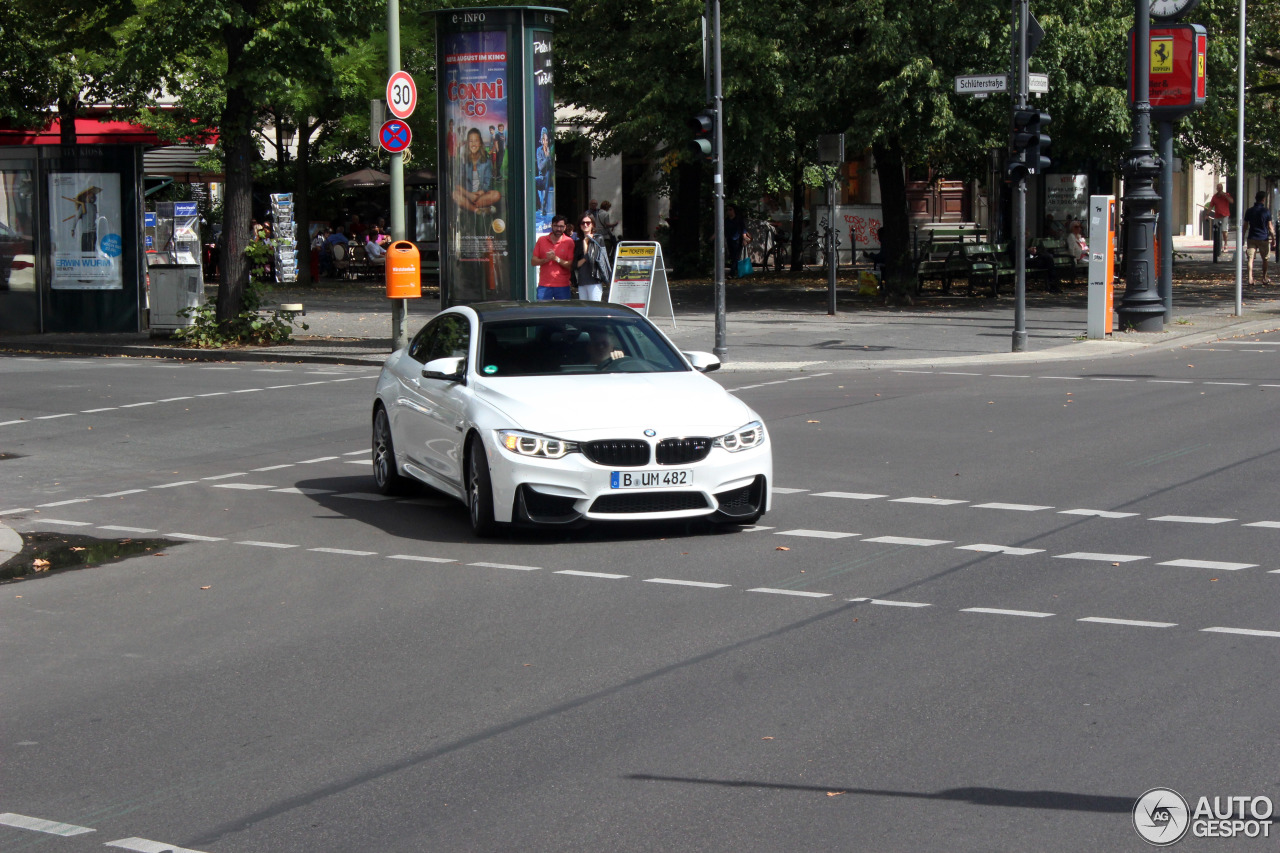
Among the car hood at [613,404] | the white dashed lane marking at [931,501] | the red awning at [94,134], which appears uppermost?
the red awning at [94,134]

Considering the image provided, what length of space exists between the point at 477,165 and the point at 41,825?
730 inches

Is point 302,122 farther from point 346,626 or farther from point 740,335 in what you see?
point 346,626

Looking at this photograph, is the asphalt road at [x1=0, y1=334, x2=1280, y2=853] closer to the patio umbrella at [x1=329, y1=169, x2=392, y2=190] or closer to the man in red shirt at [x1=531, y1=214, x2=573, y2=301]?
the man in red shirt at [x1=531, y1=214, x2=573, y2=301]

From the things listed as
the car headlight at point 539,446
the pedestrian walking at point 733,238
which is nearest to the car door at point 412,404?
the car headlight at point 539,446

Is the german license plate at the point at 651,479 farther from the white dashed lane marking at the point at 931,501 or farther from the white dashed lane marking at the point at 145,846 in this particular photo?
the white dashed lane marking at the point at 145,846

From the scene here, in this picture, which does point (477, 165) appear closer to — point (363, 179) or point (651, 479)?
point (651, 479)

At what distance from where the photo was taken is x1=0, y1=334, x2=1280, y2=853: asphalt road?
4.90 meters

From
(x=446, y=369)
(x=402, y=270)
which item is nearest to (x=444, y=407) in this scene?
(x=446, y=369)

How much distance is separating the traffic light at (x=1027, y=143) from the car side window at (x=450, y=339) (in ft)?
40.8

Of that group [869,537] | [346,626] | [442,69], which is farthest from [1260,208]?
[346,626]

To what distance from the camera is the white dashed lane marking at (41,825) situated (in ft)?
15.7

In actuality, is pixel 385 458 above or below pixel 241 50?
below

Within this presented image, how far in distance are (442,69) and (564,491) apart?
14773 millimetres

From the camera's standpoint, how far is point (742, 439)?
955 cm
